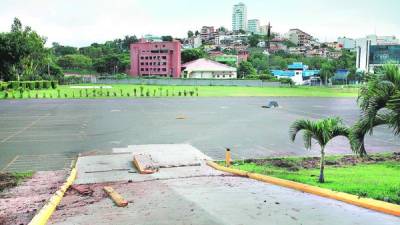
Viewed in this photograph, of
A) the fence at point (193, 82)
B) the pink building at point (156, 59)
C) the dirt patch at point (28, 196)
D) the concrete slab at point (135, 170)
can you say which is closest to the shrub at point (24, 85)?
the fence at point (193, 82)

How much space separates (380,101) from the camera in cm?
911

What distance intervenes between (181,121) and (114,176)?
16336 mm

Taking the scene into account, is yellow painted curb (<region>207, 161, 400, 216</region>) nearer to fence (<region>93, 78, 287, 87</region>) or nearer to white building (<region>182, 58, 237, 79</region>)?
fence (<region>93, 78, 287, 87</region>)

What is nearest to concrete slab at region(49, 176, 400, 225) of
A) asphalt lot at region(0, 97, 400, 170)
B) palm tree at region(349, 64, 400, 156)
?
palm tree at region(349, 64, 400, 156)

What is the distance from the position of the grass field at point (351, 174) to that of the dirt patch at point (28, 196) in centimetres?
522

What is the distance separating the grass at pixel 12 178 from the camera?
11.1 m

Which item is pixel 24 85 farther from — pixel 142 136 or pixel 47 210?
pixel 47 210

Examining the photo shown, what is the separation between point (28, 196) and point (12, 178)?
3.22 metres

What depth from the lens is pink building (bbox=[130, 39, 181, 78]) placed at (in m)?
126

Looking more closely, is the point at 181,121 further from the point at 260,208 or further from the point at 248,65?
the point at 248,65

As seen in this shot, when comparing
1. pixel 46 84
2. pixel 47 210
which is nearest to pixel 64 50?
pixel 46 84

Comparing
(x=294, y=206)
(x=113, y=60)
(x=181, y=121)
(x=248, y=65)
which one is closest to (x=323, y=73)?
(x=248, y=65)

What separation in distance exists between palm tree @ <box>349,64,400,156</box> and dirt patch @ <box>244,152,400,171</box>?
4.42m

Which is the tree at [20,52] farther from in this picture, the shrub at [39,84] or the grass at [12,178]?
the grass at [12,178]
